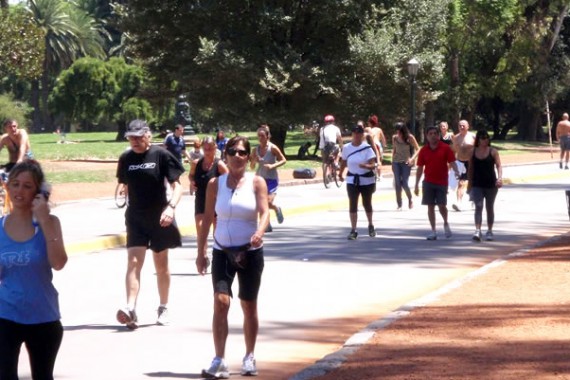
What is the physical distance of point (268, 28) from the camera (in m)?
46.7

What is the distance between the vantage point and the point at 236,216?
878 cm

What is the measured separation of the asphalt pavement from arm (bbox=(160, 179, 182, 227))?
95cm

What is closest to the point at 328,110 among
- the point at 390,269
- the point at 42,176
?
the point at 390,269

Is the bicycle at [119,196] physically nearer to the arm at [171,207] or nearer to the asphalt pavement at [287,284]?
the asphalt pavement at [287,284]

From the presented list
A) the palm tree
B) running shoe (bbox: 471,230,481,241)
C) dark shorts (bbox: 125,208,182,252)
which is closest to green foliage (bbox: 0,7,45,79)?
running shoe (bbox: 471,230,481,241)

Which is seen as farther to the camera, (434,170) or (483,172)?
(434,170)

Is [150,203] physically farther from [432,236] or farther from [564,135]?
[564,135]

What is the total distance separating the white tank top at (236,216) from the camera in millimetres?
8727

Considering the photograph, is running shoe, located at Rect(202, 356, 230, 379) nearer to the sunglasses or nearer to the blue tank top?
the sunglasses

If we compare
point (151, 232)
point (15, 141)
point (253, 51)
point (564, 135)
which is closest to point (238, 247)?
point (151, 232)

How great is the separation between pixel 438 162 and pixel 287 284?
18.3 ft

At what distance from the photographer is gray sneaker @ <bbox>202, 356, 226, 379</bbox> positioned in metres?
8.58

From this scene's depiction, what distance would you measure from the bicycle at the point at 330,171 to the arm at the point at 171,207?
2180cm

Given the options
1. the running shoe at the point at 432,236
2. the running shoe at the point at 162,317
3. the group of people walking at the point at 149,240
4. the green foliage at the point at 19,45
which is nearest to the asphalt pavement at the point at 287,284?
the running shoe at the point at 162,317
